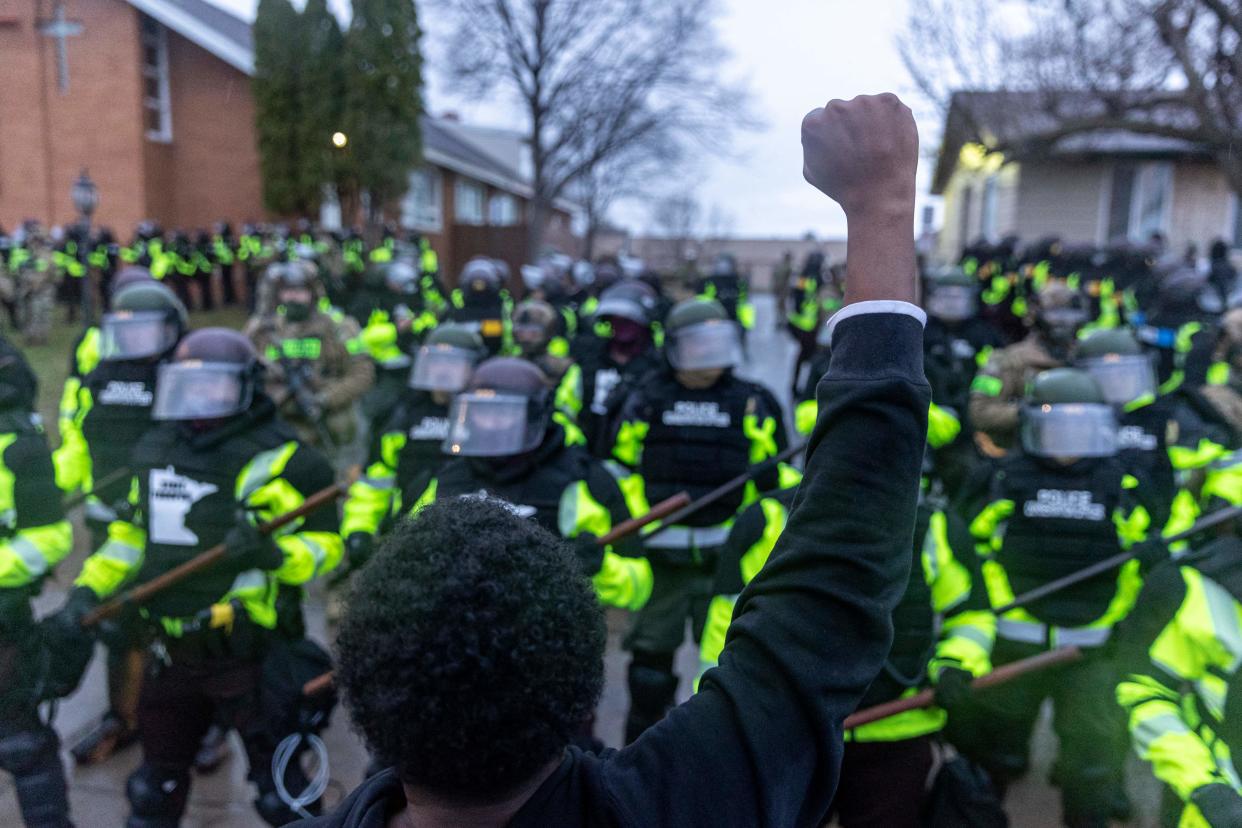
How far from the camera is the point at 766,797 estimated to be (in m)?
1.16

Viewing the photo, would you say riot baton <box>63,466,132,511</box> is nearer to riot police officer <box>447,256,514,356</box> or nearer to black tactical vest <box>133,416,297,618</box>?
black tactical vest <box>133,416,297,618</box>

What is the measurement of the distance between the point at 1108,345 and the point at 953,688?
10.8ft

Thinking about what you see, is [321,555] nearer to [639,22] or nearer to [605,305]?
[605,305]

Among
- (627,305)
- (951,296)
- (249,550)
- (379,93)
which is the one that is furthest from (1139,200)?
(249,550)

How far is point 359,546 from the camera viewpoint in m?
4.32

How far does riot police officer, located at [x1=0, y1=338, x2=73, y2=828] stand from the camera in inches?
134

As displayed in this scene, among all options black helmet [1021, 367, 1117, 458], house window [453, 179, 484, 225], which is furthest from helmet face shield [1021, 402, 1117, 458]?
house window [453, 179, 484, 225]

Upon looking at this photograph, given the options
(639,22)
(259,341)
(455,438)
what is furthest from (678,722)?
(639,22)

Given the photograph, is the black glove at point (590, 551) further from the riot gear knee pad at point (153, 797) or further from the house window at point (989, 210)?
the house window at point (989, 210)

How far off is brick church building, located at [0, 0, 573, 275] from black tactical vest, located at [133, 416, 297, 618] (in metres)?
2.28

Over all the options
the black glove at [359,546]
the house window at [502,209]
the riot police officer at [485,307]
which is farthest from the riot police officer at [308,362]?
the house window at [502,209]

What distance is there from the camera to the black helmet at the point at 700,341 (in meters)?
4.74

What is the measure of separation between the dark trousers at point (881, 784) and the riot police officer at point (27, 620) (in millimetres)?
2735

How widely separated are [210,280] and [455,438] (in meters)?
16.8
